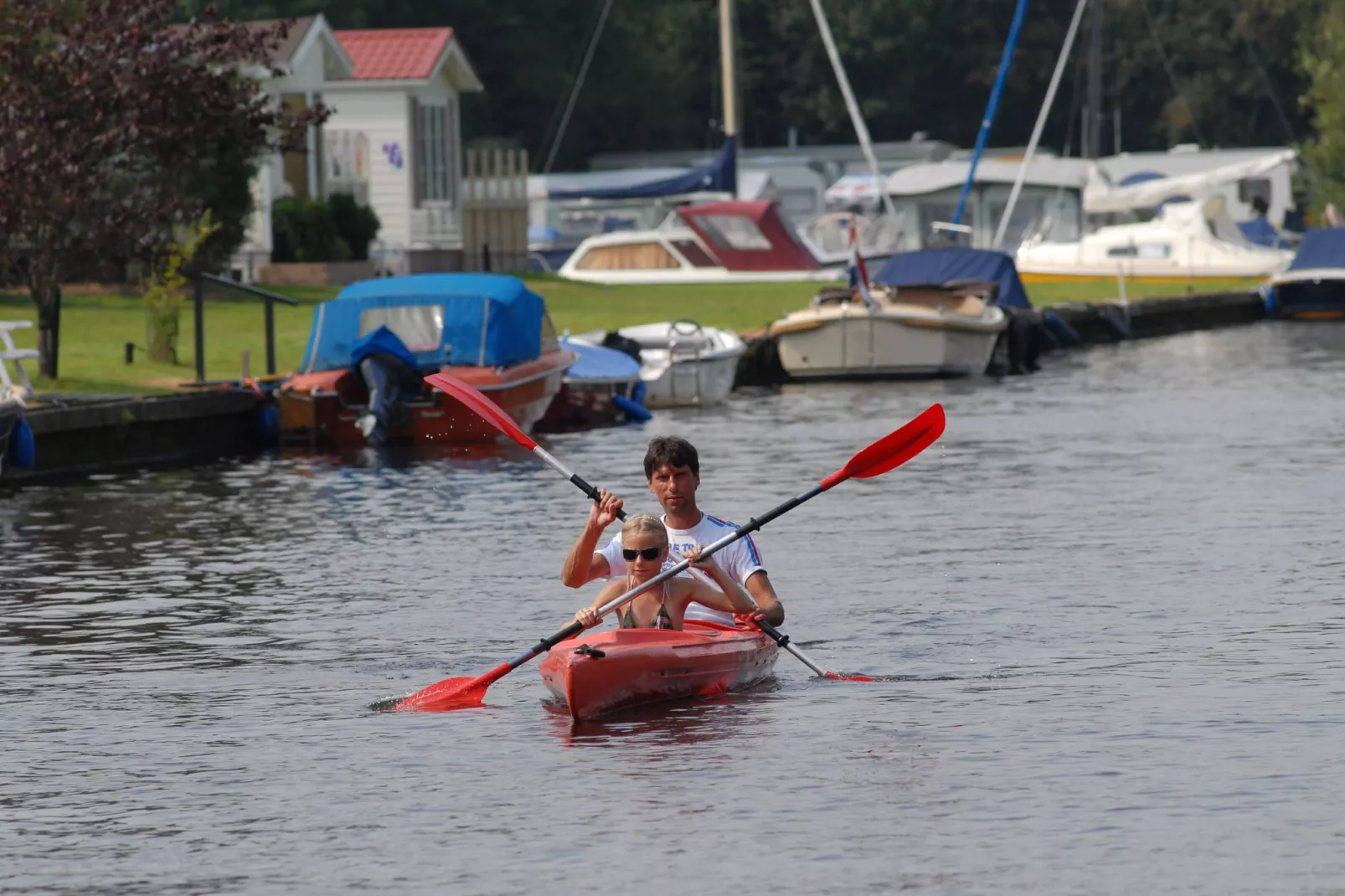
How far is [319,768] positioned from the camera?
12570 millimetres

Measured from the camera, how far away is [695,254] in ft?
201

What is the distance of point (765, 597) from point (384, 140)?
43829mm

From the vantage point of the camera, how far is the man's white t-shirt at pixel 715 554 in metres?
14.2

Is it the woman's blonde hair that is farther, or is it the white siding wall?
the white siding wall

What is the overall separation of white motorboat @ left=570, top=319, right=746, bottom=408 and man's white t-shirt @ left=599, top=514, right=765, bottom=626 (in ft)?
67.4

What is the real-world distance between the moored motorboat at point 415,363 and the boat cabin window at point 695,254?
2914 cm

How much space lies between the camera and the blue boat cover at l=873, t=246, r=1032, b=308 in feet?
152

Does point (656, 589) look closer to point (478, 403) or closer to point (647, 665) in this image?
point (647, 665)

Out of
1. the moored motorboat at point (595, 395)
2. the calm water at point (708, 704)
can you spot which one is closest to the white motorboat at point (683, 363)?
the moored motorboat at point (595, 395)

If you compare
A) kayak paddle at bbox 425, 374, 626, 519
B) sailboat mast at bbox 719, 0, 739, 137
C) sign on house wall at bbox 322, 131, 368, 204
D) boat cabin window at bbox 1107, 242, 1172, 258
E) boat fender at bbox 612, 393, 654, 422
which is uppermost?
sailboat mast at bbox 719, 0, 739, 137

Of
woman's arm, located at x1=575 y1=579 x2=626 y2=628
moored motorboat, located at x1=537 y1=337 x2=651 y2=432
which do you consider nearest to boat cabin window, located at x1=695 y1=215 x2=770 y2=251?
moored motorboat, located at x1=537 y1=337 x2=651 y2=432

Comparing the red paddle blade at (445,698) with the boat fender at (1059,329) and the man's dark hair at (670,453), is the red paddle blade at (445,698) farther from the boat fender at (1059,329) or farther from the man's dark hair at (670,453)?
the boat fender at (1059,329)

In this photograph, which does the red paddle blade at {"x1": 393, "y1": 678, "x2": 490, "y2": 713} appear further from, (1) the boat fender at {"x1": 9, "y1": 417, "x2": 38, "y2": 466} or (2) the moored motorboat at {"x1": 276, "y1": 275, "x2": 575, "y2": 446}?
(2) the moored motorboat at {"x1": 276, "y1": 275, "x2": 575, "y2": 446}

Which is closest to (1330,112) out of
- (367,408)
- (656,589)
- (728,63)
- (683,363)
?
(728,63)
